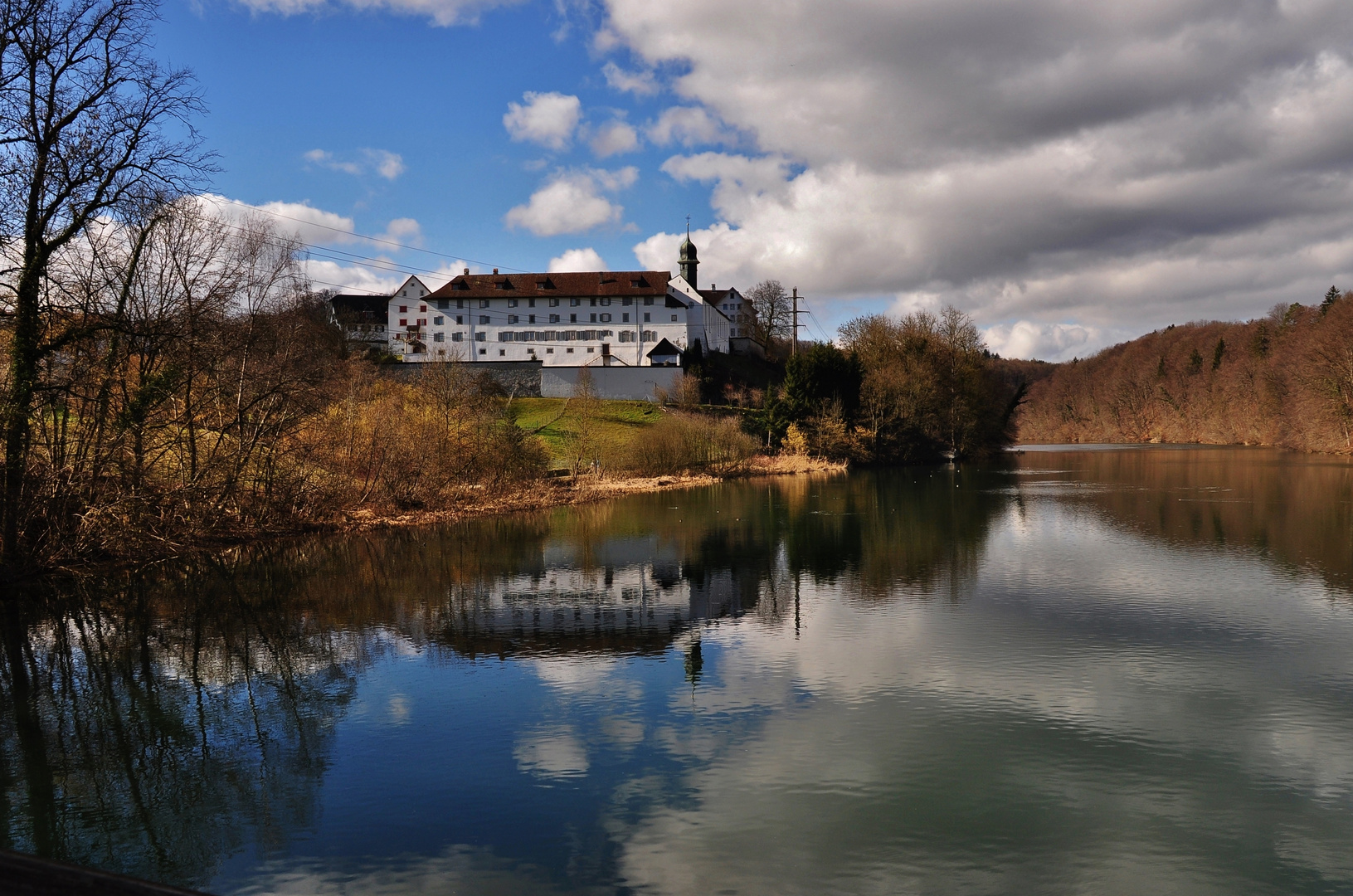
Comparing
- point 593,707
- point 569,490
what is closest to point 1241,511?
point 569,490

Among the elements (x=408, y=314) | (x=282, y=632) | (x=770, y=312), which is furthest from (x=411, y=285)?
(x=282, y=632)

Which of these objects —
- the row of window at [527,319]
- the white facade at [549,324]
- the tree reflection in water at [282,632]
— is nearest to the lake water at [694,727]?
the tree reflection in water at [282,632]

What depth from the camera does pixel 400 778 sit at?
729 cm

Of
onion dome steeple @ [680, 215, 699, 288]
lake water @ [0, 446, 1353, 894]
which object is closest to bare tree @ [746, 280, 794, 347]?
onion dome steeple @ [680, 215, 699, 288]

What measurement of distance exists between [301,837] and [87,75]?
1500 cm

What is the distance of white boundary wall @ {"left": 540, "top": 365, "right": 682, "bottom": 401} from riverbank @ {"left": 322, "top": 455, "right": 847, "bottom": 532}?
74.9 ft

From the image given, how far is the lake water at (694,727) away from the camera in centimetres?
599

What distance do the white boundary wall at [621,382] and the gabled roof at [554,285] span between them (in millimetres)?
12928

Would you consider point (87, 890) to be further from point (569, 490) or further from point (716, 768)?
point (569, 490)

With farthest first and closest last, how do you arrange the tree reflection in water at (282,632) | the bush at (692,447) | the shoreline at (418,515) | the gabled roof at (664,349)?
1. the gabled roof at (664,349)
2. the bush at (692,447)
3. the shoreline at (418,515)
4. the tree reflection in water at (282,632)

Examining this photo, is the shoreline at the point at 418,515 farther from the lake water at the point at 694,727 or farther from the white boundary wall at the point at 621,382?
the white boundary wall at the point at 621,382

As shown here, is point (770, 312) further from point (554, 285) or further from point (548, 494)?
point (548, 494)

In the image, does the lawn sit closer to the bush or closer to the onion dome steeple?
the bush

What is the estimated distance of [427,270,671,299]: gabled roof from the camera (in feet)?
278
